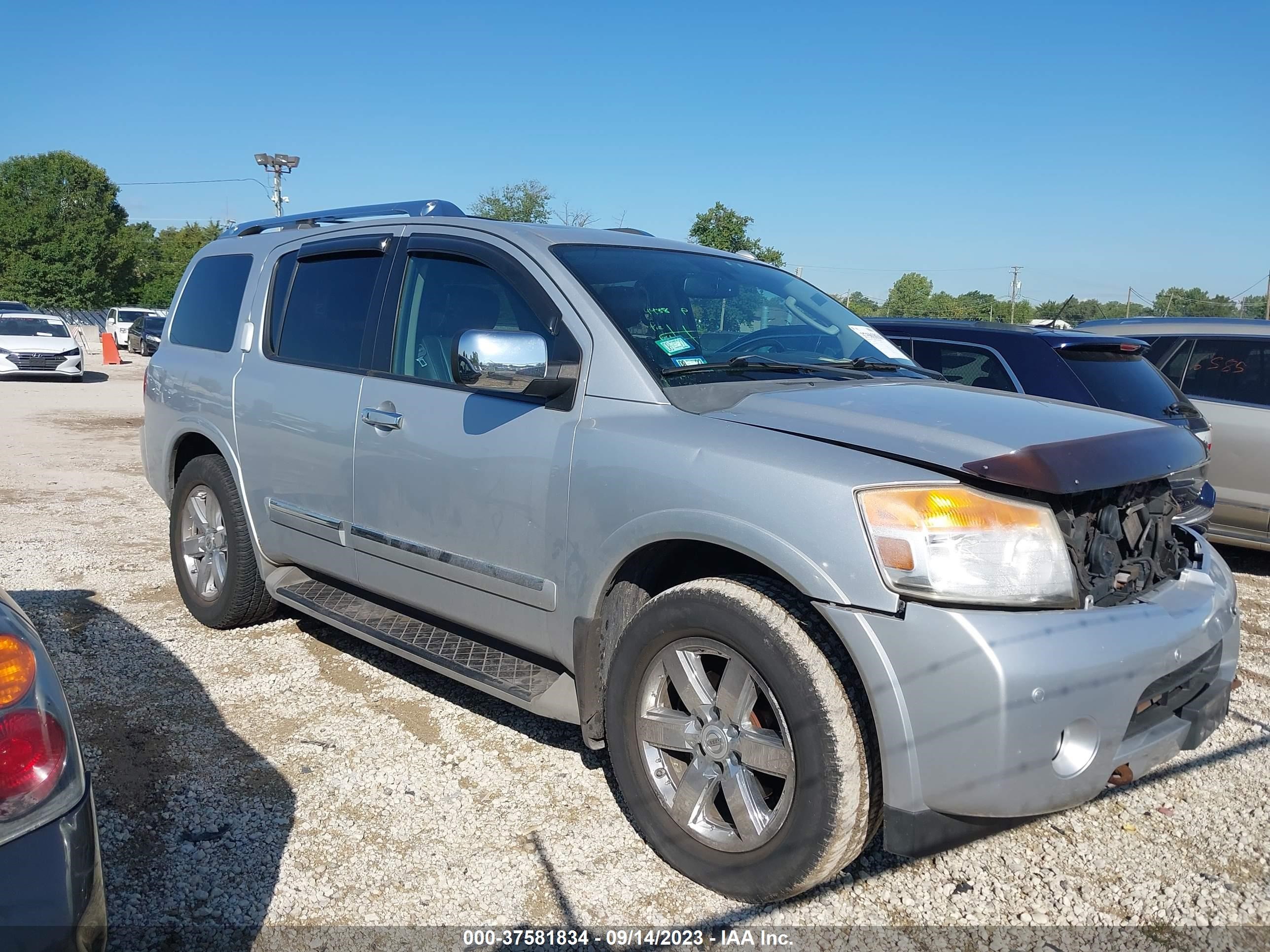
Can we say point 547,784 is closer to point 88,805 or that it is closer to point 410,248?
point 88,805

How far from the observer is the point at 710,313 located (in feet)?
11.8

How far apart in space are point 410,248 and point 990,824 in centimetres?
293

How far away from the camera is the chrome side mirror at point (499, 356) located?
2.98 m

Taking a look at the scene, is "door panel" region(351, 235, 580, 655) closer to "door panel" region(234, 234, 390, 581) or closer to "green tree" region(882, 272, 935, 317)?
"door panel" region(234, 234, 390, 581)

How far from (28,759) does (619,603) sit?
1.61m

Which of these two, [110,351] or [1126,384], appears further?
[110,351]

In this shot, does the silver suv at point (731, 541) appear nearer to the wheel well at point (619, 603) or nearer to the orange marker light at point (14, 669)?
the wheel well at point (619, 603)

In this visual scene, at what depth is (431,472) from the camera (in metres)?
3.48

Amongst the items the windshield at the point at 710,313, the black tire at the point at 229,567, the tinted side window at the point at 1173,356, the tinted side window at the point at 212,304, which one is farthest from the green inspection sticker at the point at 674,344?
the tinted side window at the point at 1173,356

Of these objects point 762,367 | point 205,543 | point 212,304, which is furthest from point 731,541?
point 212,304

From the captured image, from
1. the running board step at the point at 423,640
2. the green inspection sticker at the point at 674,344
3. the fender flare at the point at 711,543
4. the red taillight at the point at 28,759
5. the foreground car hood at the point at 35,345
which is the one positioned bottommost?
the running board step at the point at 423,640

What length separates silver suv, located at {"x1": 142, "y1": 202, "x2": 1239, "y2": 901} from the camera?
7.61 feet

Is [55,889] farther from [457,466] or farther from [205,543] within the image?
[205,543]

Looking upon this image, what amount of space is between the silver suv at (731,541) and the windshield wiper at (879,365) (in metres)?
0.02
